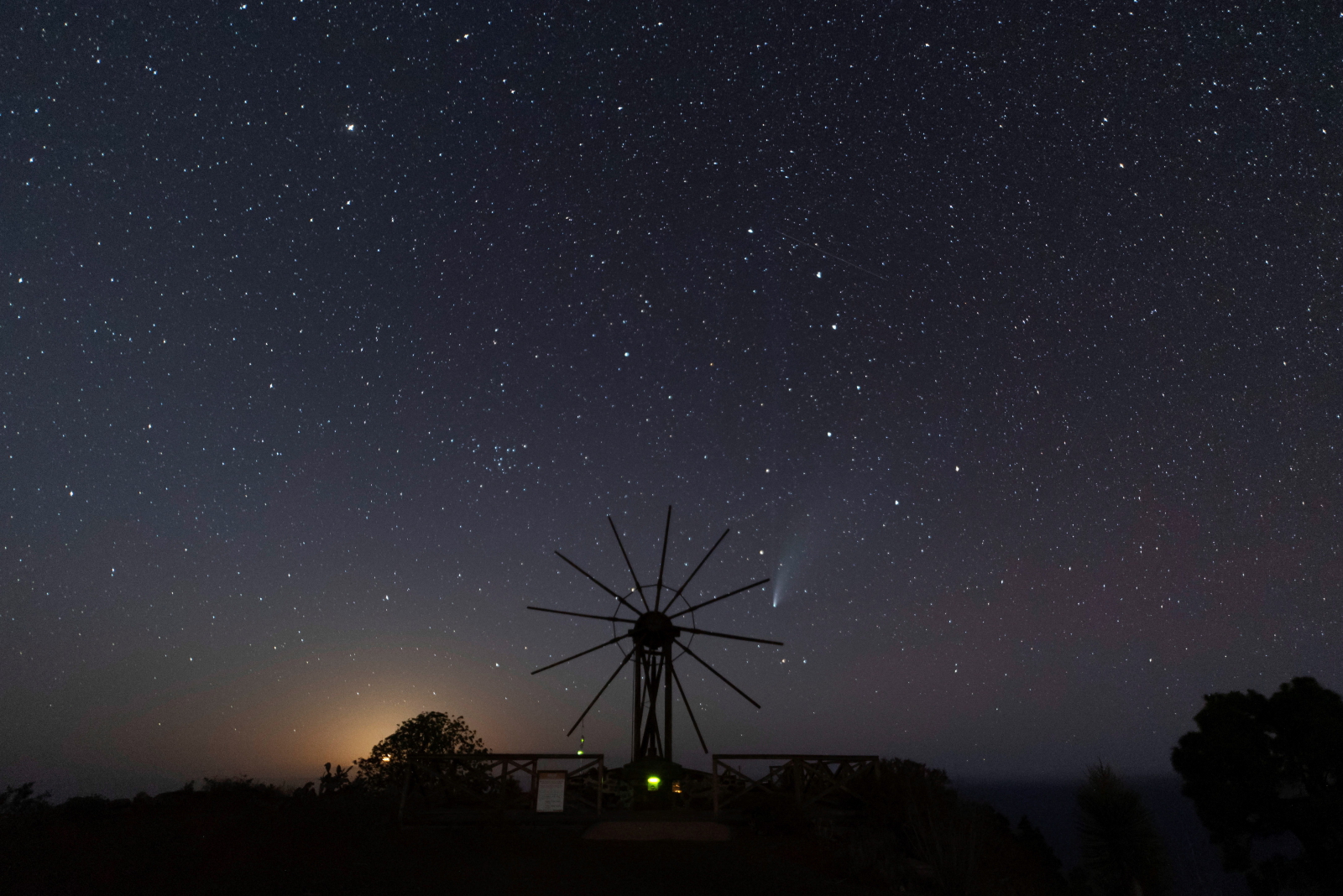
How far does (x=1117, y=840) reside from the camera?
58.7 ft

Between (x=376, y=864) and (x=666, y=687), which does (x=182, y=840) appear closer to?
(x=376, y=864)

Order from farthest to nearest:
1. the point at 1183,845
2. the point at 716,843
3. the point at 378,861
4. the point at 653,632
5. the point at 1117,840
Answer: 1. the point at 1183,845
2. the point at 653,632
3. the point at 1117,840
4. the point at 716,843
5. the point at 378,861

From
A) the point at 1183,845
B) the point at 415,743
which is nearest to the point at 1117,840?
the point at 415,743

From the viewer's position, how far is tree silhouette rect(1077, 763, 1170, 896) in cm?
1762

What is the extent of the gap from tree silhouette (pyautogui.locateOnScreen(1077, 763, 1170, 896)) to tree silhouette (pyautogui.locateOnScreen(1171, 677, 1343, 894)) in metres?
11.8

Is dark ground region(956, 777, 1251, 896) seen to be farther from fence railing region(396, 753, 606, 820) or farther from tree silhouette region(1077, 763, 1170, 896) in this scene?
fence railing region(396, 753, 606, 820)

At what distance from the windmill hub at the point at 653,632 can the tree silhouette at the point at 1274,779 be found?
19.0 metres

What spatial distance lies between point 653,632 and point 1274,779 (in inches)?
833

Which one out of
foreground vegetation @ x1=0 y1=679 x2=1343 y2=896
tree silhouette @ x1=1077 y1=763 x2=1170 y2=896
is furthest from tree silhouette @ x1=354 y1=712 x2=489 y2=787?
tree silhouette @ x1=1077 y1=763 x2=1170 y2=896

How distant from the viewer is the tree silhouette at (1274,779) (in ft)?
82.1

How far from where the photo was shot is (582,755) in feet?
60.8

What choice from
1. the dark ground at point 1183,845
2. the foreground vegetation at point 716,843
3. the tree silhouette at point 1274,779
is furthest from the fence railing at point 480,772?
the tree silhouette at point 1274,779

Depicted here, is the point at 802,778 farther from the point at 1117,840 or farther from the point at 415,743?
the point at 415,743

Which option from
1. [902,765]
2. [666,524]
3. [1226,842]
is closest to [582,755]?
[902,765]
